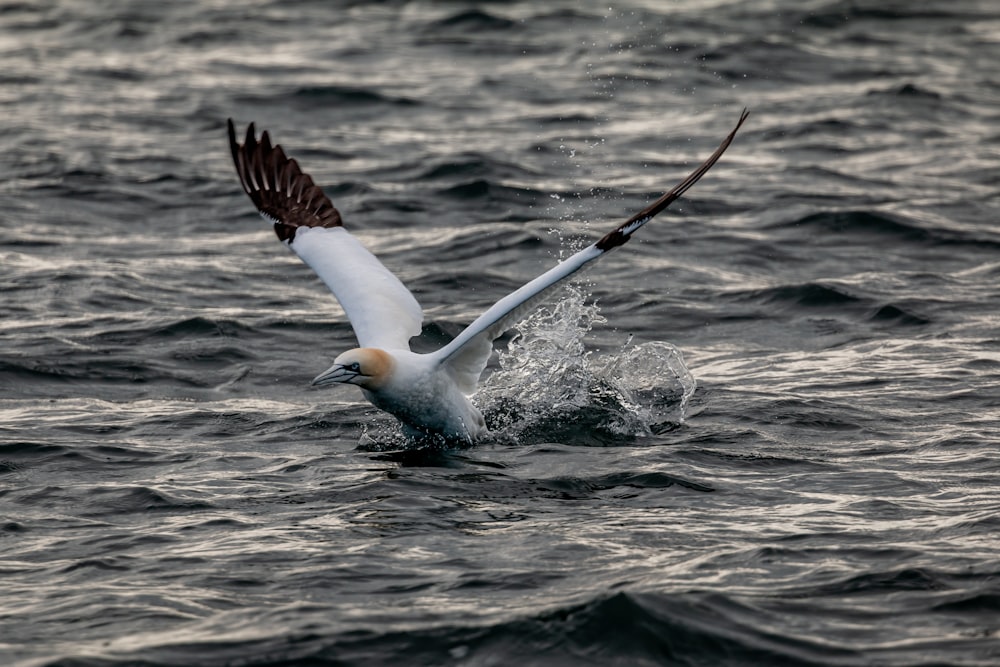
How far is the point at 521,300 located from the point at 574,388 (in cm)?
159

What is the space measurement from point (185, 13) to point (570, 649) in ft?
67.1

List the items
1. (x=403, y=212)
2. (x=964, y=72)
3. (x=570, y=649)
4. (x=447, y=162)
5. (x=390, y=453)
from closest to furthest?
1. (x=570, y=649)
2. (x=390, y=453)
3. (x=403, y=212)
4. (x=447, y=162)
5. (x=964, y=72)

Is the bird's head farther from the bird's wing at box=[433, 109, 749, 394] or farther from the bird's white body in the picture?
the bird's wing at box=[433, 109, 749, 394]

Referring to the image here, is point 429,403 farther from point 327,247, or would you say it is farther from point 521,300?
point 327,247

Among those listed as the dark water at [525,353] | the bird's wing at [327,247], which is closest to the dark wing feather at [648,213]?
the dark water at [525,353]

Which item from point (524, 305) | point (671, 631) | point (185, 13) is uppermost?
point (185, 13)

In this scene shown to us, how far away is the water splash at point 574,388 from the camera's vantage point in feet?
31.5

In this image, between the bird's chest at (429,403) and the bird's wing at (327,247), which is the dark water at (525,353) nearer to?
the bird's chest at (429,403)

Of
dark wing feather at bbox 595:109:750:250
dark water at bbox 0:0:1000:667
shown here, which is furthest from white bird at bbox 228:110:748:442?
dark water at bbox 0:0:1000:667


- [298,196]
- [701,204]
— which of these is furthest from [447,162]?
[298,196]

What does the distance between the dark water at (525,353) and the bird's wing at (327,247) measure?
0.67 meters

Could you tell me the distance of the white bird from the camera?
8.52 metres

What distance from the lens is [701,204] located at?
15820 millimetres

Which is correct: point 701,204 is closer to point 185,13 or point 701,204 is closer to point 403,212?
point 403,212
